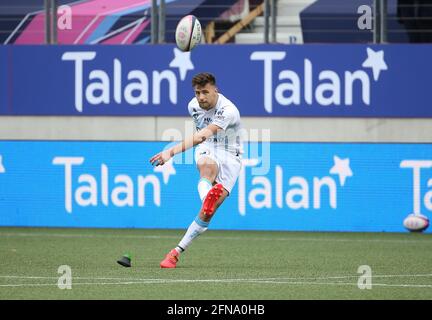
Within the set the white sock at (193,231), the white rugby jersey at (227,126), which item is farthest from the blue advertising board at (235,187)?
the white sock at (193,231)

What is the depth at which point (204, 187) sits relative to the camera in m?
11.1

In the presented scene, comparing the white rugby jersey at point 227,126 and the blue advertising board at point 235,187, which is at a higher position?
the white rugby jersey at point 227,126

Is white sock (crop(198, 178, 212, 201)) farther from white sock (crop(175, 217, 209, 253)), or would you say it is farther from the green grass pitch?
the green grass pitch

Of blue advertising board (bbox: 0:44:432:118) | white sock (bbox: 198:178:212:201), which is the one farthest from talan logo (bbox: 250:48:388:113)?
white sock (bbox: 198:178:212:201)

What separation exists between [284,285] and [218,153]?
253cm

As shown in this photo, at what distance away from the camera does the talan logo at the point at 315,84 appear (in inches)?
645

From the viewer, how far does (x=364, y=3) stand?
1694 centimetres

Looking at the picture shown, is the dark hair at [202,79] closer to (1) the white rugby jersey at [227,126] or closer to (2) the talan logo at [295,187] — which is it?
(1) the white rugby jersey at [227,126]

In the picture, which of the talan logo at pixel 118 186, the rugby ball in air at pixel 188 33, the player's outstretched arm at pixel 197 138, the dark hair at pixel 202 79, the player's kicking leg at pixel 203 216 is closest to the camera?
the player's outstretched arm at pixel 197 138

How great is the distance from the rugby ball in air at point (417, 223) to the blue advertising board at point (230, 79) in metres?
1.52

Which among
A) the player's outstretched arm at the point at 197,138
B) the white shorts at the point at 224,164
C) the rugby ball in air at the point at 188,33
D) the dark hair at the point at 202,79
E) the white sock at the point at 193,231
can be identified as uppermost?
the rugby ball in air at the point at 188,33

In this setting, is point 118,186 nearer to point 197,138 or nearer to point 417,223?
point 417,223

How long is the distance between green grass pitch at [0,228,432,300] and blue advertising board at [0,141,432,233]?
0.37 metres

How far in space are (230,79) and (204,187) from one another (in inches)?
227
